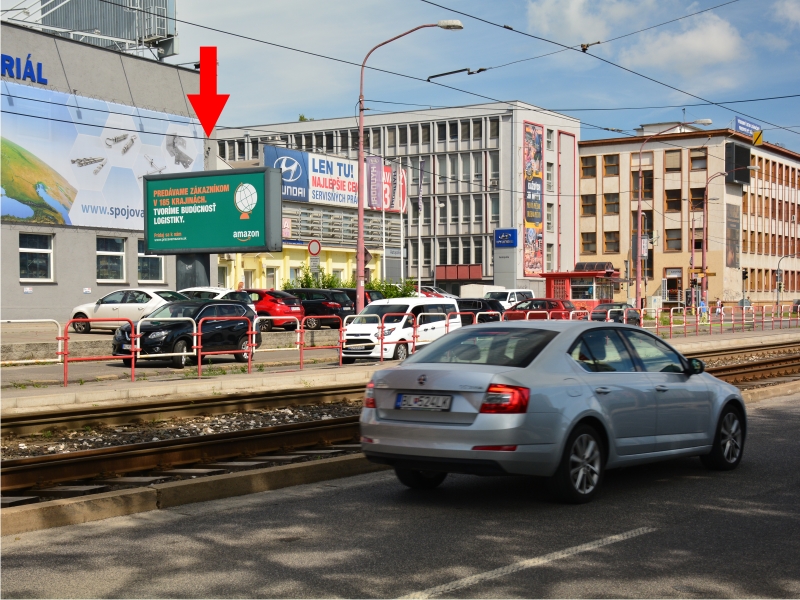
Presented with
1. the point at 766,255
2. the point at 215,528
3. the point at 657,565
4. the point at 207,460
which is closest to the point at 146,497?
the point at 215,528

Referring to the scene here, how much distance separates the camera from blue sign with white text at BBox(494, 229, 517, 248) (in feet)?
261

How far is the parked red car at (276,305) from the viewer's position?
35750mm

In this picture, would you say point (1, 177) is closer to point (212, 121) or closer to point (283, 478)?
point (212, 121)

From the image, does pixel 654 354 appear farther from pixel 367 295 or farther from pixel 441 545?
pixel 367 295

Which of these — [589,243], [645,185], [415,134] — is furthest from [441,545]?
[589,243]

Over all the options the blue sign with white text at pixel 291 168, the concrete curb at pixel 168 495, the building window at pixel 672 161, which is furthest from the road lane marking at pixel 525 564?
the building window at pixel 672 161

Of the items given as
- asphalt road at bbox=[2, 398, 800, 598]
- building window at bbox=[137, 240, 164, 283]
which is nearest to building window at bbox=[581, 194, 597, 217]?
building window at bbox=[137, 240, 164, 283]

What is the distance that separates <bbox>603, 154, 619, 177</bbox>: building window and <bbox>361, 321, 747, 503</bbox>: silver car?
287 feet

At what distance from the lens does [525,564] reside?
19.6 feet

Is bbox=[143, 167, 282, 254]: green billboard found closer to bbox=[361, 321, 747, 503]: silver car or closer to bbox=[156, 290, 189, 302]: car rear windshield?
bbox=[156, 290, 189, 302]: car rear windshield

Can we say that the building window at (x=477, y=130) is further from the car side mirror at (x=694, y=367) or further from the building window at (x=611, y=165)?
the car side mirror at (x=694, y=367)

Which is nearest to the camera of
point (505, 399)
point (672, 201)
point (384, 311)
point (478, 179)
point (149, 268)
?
point (505, 399)

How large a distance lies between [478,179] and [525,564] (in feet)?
261

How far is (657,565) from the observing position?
19.5ft
